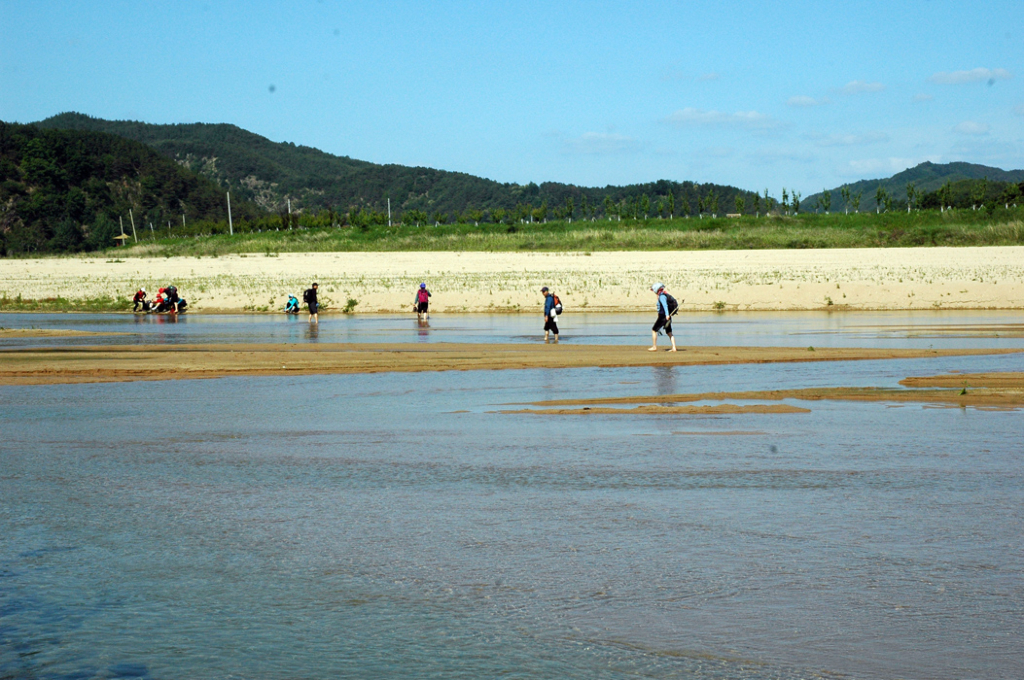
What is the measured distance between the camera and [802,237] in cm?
9269

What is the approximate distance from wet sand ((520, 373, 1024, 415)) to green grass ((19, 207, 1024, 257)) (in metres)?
70.9

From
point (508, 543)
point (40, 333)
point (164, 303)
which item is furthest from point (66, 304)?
point (508, 543)

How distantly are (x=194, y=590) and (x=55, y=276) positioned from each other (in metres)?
66.9

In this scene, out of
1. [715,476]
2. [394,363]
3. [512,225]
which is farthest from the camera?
[512,225]

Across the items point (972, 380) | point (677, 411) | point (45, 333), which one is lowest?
point (972, 380)

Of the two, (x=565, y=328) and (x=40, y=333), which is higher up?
(x=40, y=333)

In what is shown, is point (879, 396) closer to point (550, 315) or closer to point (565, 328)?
point (550, 315)

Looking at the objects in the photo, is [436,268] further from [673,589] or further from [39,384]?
[673,589]

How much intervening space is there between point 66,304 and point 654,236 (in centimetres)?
6019

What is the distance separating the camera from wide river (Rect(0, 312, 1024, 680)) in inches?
207

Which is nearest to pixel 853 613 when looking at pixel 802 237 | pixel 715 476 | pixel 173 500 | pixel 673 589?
pixel 673 589

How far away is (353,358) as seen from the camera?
21.5 metres

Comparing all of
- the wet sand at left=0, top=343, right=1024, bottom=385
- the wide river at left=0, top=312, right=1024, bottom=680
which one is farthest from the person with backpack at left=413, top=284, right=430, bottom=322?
the wide river at left=0, top=312, right=1024, bottom=680

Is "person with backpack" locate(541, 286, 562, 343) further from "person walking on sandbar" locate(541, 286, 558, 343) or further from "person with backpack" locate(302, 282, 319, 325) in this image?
"person with backpack" locate(302, 282, 319, 325)
